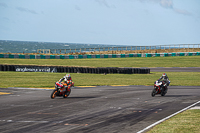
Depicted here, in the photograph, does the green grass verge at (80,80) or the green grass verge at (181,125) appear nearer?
the green grass verge at (181,125)

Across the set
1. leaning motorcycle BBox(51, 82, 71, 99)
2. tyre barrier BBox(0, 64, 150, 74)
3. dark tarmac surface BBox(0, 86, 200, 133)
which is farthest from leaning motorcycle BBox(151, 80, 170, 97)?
tyre barrier BBox(0, 64, 150, 74)

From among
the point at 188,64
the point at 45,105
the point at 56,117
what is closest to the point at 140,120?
the point at 56,117

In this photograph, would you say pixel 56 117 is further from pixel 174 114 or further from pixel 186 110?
pixel 186 110

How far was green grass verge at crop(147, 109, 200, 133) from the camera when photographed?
11578 mm

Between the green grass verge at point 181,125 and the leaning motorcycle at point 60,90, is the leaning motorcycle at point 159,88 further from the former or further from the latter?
the green grass verge at point 181,125

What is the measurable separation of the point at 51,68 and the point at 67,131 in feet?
107

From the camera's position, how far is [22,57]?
70.3m

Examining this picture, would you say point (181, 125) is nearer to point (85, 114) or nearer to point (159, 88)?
point (85, 114)

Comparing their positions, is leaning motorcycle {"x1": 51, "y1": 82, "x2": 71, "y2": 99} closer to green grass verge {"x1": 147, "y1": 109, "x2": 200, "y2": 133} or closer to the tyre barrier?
green grass verge {"x1": 147, "y1": 109, "x2": 200, "y2": 133}

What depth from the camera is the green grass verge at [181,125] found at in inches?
456

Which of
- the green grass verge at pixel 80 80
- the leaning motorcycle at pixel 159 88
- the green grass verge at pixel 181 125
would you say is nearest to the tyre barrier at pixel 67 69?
the green grass verge at pixel 80 80

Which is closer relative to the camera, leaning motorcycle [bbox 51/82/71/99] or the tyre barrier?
leaning motorcycle [bbox 51/82/71/99]

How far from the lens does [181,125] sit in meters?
12.6

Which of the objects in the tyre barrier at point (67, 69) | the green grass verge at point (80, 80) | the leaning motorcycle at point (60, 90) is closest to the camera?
the leaning motorcycle at point (60, 90)
